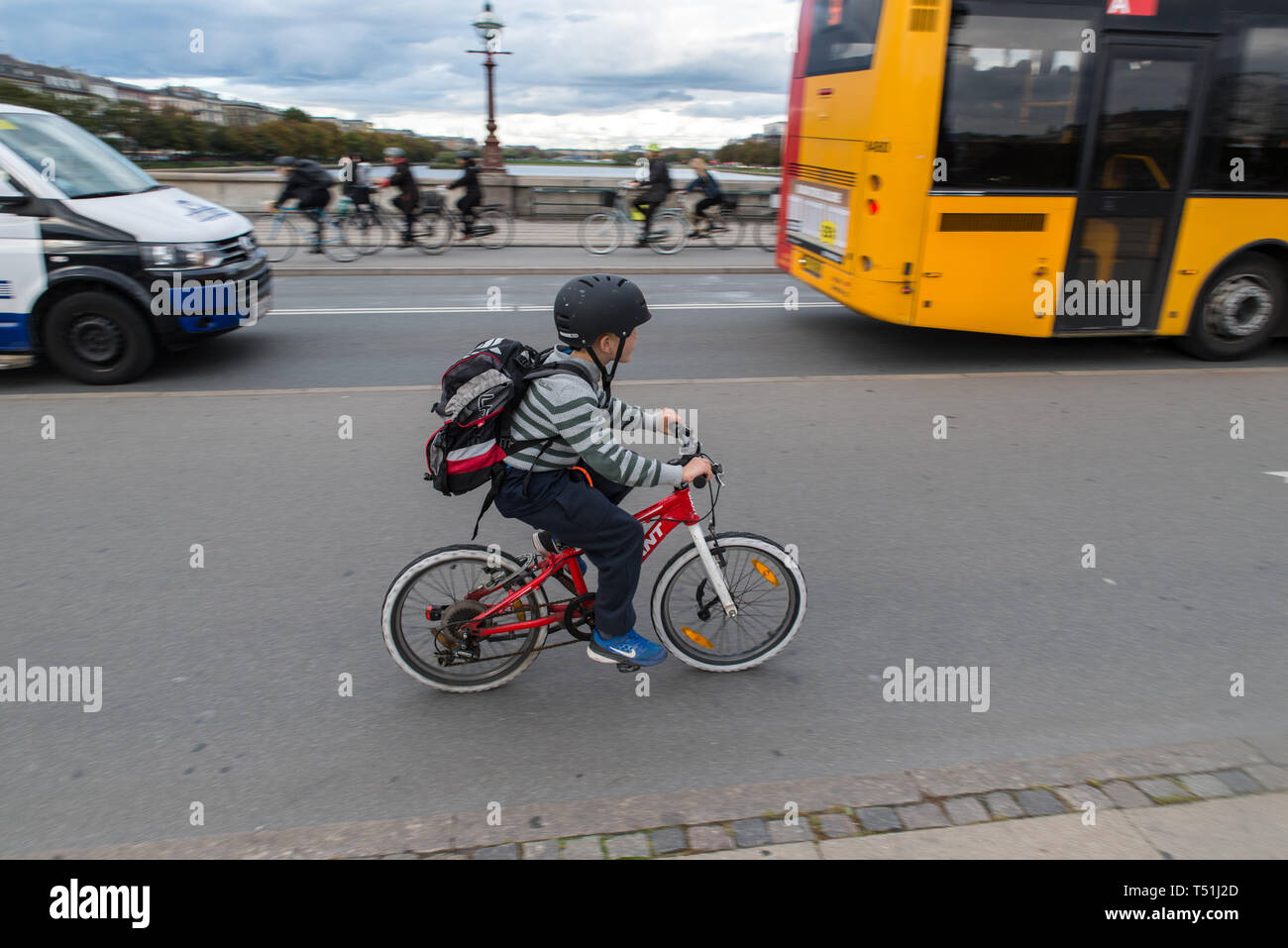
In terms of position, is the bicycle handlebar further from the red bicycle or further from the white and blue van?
the white and blue van

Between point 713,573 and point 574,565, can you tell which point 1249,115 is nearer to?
point 713,573

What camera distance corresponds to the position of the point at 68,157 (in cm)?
752

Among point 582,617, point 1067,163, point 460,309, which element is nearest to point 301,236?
point 460,309

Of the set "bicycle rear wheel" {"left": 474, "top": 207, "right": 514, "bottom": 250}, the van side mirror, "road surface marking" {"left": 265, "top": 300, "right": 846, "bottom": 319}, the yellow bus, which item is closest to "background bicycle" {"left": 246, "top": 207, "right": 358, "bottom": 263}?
"bicycle rear wheel" {"left": 474, "top": 207, "right": 514, "bottom": 250}

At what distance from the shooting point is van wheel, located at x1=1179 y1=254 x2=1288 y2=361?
8.39 metres

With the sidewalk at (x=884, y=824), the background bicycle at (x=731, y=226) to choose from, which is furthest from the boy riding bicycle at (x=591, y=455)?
the background bicycle at (x=731, y=226)

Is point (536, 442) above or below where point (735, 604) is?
above

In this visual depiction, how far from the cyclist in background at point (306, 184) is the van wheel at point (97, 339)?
8.07m

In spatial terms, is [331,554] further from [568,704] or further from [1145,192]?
[1145,192]

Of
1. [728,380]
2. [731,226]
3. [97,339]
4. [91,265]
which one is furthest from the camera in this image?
[731,226]

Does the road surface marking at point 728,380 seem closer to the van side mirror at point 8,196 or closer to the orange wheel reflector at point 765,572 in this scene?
the van side mirror at point 8,196

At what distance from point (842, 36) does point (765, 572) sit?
676 cm

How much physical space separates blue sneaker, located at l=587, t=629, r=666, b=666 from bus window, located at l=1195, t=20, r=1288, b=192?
743cm

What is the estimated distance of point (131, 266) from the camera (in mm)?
7160
